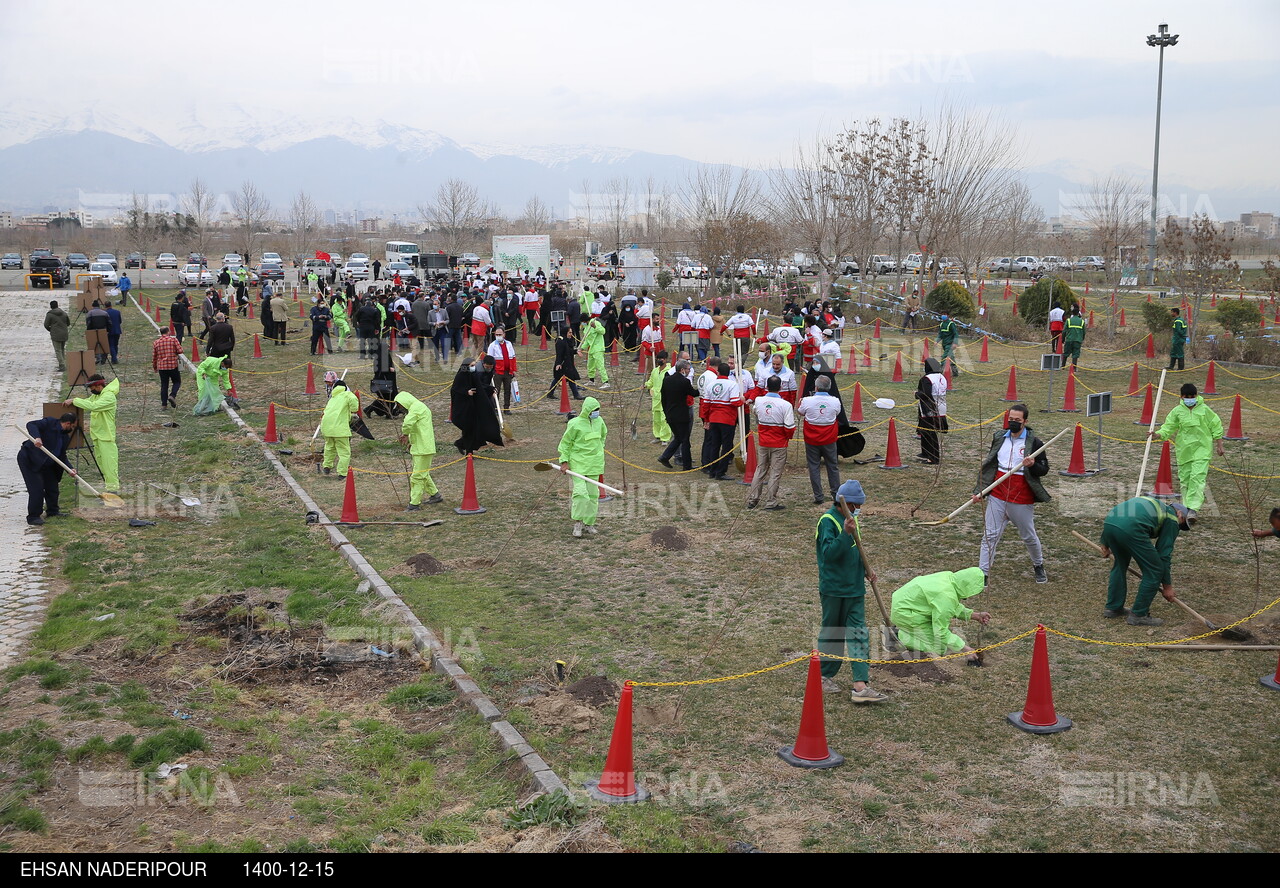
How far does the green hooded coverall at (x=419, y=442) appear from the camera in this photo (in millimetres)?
12867

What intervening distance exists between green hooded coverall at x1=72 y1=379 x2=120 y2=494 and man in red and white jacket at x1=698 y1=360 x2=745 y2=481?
26.8ft

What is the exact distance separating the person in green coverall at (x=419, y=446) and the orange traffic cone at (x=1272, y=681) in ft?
29.9

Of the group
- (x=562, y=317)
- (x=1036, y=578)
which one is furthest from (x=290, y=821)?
(x=562, y=317)

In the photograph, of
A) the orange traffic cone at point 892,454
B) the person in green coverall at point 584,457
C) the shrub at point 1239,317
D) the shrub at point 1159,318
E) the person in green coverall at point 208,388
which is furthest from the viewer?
the shrub at point 1159,318

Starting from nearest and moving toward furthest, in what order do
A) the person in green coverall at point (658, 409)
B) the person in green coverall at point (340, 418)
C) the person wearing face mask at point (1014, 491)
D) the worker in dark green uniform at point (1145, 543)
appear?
the worker in dark green uniform at point (1145, 543) < the person wearing face mask at point (1014, 491) < the person in green coverall at point (340, 418) < the person in green coverall at point (658, 409)

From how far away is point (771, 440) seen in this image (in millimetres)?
12812

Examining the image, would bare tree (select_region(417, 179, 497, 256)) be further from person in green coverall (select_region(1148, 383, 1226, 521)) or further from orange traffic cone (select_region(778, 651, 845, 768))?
orange traffic cone (select_region(778, 651, 845, 768))

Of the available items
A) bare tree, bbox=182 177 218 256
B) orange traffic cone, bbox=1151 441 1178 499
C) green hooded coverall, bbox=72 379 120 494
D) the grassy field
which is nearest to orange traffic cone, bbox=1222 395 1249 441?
the grassy field

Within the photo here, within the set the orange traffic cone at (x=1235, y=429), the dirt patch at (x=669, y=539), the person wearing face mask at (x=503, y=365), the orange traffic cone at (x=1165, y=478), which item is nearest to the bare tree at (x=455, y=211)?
the person wearing face mask at (x=503, y=365)

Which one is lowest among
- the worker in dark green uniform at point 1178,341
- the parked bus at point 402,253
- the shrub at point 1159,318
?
the worker in dark green uniform at point 1178,341

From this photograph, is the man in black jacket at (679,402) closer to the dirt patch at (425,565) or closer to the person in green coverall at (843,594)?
the dirt patch at (425,565)

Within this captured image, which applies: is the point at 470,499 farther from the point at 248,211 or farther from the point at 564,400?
the point at 248,211

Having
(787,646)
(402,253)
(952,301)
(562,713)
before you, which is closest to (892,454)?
(787,646)

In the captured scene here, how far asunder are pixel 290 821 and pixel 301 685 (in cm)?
223
